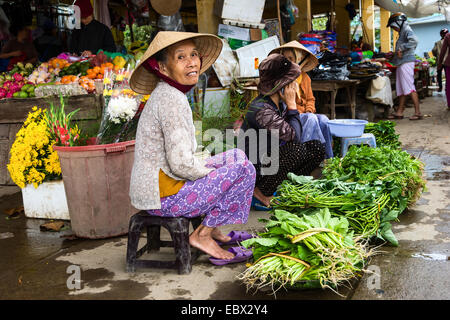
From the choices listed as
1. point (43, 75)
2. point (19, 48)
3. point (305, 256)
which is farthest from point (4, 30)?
point (305, 256)

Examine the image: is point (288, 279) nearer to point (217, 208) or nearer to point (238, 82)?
point (217, 208)

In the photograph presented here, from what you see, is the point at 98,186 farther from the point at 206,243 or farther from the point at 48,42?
the point at 48,42

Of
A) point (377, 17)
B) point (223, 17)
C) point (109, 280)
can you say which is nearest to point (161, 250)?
point (109, 280)

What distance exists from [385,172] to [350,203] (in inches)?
30.5

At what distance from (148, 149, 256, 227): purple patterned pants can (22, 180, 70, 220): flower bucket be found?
162 centimetres

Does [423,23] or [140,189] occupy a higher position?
[423,23]

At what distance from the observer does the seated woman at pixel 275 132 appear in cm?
400

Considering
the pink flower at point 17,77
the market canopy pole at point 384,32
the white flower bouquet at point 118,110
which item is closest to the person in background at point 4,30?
the pink flower at point 17,77

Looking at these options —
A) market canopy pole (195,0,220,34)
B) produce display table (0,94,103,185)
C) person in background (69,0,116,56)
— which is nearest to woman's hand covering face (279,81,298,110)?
produce display table (0,94,103,185)

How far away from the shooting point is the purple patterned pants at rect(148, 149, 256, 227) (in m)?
2.77

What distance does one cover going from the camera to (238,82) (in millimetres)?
6406

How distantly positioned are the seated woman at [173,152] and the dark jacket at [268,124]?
120cm

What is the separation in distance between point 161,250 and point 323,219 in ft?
4.23

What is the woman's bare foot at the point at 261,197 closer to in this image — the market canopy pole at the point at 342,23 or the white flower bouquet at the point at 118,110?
the white flower bouquet at the point at 118,110
